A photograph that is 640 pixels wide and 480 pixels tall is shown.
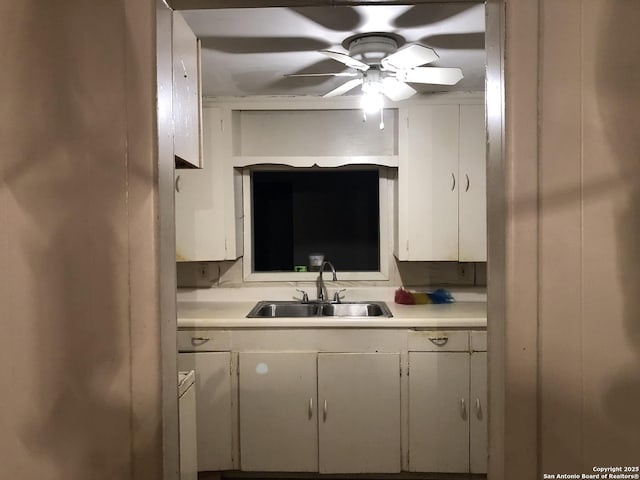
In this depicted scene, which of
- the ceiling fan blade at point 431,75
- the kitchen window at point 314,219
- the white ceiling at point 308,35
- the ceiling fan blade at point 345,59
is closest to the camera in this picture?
the white ceiling at point 308,35

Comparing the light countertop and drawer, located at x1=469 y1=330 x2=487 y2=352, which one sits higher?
the light countertop

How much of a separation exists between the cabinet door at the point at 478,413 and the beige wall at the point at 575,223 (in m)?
1.64

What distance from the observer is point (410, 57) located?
1764mm

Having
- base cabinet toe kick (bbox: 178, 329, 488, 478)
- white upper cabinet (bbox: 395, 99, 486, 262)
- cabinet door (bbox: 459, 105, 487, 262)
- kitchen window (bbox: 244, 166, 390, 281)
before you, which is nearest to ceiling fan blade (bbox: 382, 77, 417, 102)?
white upper cabinet (bbox: 395, 99, 486, 262)

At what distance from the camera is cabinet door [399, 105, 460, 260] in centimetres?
265

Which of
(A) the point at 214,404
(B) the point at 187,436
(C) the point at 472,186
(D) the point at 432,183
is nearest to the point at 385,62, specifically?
(D) the point at 432,183

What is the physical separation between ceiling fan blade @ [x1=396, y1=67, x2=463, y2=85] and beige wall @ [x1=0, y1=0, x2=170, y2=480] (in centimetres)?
137

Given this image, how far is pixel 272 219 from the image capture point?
3092 millimetres

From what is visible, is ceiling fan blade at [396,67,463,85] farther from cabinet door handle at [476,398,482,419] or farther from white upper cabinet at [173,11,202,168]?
cabinet door handle at [476,398,482,419]

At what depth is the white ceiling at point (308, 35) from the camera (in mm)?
1636

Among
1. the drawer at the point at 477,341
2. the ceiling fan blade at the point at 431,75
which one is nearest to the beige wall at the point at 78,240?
the ceiling fan blade at the point at 431,75

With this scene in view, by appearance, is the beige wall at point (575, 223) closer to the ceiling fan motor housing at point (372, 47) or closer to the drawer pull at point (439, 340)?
the ceiling fan motor housing at point (372, 47)

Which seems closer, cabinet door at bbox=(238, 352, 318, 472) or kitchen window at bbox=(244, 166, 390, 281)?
cabinet door at bbox=(238, 352, 318, 472)

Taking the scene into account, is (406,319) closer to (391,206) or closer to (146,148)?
(391,206)
